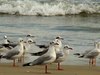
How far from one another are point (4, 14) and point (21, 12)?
4.43 ft

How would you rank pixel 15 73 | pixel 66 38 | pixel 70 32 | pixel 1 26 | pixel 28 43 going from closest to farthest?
pixel 15 73
pixel 28 43
pixel 66 38
pixel 70 32
pixel 1 26

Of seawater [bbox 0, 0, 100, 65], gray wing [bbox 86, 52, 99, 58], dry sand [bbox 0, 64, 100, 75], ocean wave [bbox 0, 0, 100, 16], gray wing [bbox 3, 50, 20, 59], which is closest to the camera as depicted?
dry sand [bbox 0, 64, 100, 75]

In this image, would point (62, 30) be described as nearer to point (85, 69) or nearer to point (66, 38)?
point (66, 38)

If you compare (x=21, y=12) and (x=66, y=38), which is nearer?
(x=66, y=38)

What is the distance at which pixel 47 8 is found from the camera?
104 ft

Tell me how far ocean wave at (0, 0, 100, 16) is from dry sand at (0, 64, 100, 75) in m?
18.0

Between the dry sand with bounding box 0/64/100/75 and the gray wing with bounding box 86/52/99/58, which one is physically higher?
the gray wing with bounding box 86/52/99/58

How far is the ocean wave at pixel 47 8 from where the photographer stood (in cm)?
3055

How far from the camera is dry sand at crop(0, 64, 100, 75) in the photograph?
10.7 m

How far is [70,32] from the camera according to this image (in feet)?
65.1

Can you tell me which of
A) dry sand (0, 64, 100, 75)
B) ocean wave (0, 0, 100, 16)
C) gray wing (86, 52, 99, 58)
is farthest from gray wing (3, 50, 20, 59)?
ocean wave (0, 0, 100, 16)

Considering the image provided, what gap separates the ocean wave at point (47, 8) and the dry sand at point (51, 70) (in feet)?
59.1

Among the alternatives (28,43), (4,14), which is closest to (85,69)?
(28,43)

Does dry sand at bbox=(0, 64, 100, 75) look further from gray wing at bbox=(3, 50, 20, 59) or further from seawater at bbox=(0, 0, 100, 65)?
Result: seawater at bbox=(0, 0, 100, 65)
